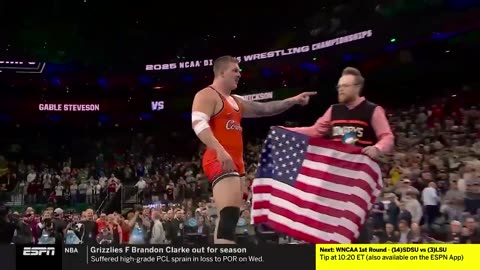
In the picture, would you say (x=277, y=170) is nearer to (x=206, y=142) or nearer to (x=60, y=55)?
(x=206, y=142)

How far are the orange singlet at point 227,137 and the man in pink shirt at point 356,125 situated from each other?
1.65ft

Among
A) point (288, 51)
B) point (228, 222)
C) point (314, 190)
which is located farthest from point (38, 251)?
point (288, 51)

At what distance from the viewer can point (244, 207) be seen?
5.71 metres

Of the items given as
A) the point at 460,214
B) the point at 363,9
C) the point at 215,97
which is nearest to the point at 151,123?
the point at 215,97

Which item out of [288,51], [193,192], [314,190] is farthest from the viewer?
[288,51]

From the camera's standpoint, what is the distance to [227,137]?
559cm

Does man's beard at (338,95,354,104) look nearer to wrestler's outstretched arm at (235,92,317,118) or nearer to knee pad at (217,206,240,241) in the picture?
wrestler's outstretched arm at (235,92,317,118)

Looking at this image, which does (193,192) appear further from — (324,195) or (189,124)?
(324,195)

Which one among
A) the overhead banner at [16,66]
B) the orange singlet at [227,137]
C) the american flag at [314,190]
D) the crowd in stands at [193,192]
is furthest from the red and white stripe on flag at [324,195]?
the overhead banner at [16,66]

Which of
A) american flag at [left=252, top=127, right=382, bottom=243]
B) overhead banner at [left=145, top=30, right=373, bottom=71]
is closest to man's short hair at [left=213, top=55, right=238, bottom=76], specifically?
overhead banner at [left=145, top=30, right=373, bottom=71]

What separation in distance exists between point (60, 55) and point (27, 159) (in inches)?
37.4

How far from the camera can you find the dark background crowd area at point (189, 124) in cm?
575

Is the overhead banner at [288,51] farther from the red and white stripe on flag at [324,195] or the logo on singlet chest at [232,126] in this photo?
the red and white stripe on flag at [324,195]

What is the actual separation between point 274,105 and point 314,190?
2.43 feet
